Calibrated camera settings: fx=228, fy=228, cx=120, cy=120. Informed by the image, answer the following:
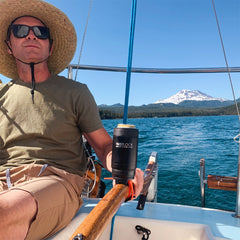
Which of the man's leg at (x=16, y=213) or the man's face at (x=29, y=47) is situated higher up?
the man's face at (x=29, y=47)

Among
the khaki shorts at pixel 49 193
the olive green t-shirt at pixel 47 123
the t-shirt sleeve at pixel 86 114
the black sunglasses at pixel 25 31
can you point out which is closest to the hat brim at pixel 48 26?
the black sunglasses at pixel 25 31

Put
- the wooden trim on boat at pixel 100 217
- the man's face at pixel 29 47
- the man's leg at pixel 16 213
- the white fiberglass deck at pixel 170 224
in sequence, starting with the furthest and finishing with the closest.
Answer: the man's face at pixel 29 47, the white fiberglass deck at pixel 170 224, the man's leg at pixel 16 213, the wooden trim on boat at pixel 100 217

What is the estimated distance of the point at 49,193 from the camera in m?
0.83

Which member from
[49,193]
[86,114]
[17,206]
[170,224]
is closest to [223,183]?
[170,224]

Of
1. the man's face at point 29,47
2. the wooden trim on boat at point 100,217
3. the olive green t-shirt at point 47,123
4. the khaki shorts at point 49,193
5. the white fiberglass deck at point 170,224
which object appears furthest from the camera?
the man's face at point 29,47

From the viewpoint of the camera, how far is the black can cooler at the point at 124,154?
2.18ft

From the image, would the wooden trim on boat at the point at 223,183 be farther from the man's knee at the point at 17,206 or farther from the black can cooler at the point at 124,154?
the man's knee at the point at 17,206

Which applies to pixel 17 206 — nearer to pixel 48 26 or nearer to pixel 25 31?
pixel 25 31

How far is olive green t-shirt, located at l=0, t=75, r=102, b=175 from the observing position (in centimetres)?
109

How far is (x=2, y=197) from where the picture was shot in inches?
26.8

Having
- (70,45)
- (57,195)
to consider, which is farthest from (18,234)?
(70,45)

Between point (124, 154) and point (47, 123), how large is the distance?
0.58 metres

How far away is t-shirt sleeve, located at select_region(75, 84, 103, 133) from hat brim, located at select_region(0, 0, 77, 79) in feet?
1.65

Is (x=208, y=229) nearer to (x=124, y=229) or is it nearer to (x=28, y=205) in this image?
(x=124, y=229)
